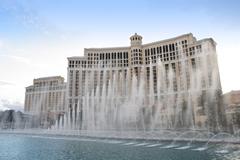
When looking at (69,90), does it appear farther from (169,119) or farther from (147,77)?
(169,119)

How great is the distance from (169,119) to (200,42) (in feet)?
133

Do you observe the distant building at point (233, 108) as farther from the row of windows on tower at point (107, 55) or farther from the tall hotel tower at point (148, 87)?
the row of windows on tower at point (107, 55)

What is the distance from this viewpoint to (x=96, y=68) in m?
94.1

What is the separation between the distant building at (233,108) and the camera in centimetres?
4991

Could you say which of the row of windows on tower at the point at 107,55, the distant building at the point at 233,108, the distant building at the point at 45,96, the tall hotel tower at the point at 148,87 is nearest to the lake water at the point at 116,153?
the tall hotel tower at the point at 148,87

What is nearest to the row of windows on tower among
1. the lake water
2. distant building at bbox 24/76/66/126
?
distant building at bbox 24/76/66/126

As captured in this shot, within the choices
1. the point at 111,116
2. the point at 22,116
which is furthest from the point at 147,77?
the point at 22,116

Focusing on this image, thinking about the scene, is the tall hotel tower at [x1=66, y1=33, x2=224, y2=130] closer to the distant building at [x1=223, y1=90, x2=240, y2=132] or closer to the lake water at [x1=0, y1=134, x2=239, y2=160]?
the distant building at [x1=223, y1=90, x2=240, y2=132]

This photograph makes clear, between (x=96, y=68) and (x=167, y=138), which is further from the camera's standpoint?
(x=96, y=68)

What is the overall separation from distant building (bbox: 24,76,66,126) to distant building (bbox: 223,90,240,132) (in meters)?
82.2

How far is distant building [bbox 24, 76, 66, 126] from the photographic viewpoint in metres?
117

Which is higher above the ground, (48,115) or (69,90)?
(69,90)

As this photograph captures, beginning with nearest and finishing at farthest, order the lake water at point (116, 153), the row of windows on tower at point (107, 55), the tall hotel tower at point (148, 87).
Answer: the lake water at point (116, 153) < the tall hotel tower at point (148, 87) < the row of windows on tower at point (107, 55)

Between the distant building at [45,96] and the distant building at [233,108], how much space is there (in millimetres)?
82218
